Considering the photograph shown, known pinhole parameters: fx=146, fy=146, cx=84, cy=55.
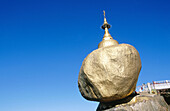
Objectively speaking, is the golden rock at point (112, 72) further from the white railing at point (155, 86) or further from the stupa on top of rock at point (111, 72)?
the white railing at point (155, 86)

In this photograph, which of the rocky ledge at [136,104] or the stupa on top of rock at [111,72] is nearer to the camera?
the stupa on top of rock at [111,72]

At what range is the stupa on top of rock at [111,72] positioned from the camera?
6.20 metres

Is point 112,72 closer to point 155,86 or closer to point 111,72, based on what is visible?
point 111,72

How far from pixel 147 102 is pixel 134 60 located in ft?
6.97

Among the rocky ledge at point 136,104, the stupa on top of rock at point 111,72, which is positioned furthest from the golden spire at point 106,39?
the rocky ledge at point 136,104

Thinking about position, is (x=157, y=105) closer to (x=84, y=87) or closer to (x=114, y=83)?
(x=114, y=83)

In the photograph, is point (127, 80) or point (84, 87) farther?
point (84, 87)

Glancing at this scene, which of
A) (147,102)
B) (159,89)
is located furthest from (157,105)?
(159,89)

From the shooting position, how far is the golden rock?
620 cm

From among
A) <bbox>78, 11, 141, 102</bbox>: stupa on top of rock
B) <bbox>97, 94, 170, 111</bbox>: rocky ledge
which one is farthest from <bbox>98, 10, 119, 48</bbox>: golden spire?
<bbox>97, 94, 170, 111</bbox>: rocky ledge

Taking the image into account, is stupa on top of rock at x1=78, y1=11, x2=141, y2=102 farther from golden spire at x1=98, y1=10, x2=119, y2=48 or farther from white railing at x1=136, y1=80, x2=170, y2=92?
white railing at x1=136, y1=80, x2=170, y2=92

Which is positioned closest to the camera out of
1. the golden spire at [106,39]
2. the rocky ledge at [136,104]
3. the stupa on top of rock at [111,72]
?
the stupa on top of rock at [111,72]

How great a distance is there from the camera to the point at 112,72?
20.3ft

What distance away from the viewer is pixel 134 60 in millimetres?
6617
